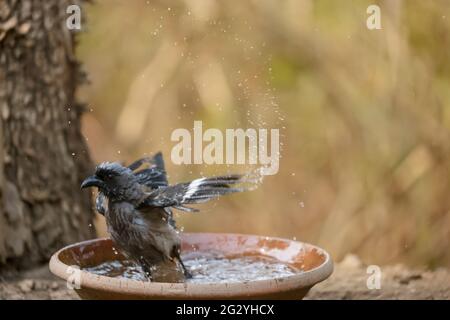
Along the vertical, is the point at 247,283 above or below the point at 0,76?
below

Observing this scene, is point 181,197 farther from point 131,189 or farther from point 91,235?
point 91,235

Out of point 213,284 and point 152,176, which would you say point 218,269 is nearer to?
point 152,176

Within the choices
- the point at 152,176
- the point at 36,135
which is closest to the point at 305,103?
the point at 36,135

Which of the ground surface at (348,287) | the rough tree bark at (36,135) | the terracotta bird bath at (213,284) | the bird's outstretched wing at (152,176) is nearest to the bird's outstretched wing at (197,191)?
the terracotta bird bath at (213,284)

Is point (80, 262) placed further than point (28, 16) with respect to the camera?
No

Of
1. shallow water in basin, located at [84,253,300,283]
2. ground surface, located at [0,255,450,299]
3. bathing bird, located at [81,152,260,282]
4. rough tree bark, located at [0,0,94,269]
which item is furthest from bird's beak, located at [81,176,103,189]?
rough tree bark, located at [0,0,94,269]

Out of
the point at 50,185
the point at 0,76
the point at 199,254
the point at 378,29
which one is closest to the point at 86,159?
the point at 50,185

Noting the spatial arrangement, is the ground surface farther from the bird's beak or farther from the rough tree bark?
the bird's beak
